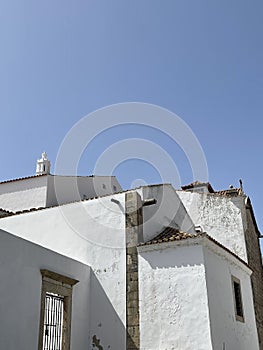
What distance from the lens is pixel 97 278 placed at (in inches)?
425

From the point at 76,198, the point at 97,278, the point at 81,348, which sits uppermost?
the point at 76,198

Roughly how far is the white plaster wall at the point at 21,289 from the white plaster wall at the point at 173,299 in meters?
2.07

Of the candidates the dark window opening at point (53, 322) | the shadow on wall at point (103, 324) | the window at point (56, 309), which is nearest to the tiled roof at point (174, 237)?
the shadow on wall at point (103, 324)

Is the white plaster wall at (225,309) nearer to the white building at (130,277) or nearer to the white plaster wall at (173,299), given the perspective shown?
the white building at (130,277)

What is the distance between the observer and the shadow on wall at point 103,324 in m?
9.84

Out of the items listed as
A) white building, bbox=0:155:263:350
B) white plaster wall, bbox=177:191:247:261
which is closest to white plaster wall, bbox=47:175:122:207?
white building, bbox=0:155:263:350

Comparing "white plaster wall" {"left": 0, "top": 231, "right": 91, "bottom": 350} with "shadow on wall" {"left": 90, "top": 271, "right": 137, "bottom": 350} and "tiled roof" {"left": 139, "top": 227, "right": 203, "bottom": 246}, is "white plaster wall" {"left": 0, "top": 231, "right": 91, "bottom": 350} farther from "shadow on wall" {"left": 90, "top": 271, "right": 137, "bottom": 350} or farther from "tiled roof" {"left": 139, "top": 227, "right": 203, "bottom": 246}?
"tiled roof" {"left": 139, "top": 227, "right": 203, "bottom": 246}

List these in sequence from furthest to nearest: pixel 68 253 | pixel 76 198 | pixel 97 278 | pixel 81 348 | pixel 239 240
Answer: pixel 76 198 → pixel 239 240 → pixel 68 253 → pixel 97 278 → pixel 81 348

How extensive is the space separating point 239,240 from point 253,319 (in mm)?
2555

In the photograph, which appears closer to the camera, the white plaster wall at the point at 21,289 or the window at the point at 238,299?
the white plaster wall at the point at 21,289

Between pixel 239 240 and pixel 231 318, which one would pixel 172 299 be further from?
pixel 239 240

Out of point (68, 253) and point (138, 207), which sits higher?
point (138, 207)

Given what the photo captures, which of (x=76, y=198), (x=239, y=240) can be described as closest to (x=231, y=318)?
(x=239, y=240)

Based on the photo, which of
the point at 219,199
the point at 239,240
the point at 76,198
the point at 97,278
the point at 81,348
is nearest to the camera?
the point at 81,348
